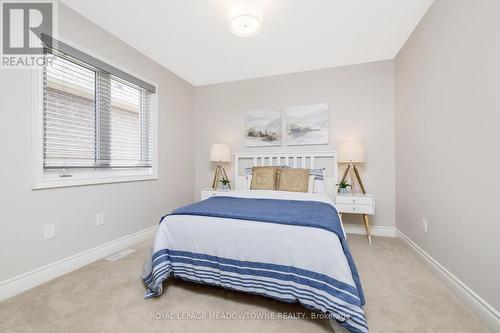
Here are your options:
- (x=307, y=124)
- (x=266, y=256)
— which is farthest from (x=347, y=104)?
(x=266, y=256)

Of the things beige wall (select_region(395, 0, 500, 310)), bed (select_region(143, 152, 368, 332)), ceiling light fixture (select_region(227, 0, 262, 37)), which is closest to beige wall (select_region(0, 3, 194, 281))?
bed (select_region(143, 152, 368, 332))

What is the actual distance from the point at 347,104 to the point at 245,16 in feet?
6.65

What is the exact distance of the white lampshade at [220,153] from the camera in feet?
11.4

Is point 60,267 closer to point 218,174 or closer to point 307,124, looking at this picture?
point 218,174

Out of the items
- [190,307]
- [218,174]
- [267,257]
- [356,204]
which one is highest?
[218,174]

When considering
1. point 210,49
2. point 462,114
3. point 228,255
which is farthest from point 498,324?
point 210,49

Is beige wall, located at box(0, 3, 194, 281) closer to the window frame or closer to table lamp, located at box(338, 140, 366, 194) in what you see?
the window frame

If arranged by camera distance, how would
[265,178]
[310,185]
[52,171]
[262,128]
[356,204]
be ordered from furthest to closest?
[262,128]
[265,178]
[310,185]
[356,204]
[52,171]

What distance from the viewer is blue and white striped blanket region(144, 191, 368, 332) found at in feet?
4.19

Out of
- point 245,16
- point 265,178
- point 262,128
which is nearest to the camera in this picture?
point 245,16

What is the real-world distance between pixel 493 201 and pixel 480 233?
0.84 feet

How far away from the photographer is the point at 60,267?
6.36ft

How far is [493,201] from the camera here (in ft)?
4.27

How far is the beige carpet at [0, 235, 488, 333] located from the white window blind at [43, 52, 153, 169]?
1117mm
